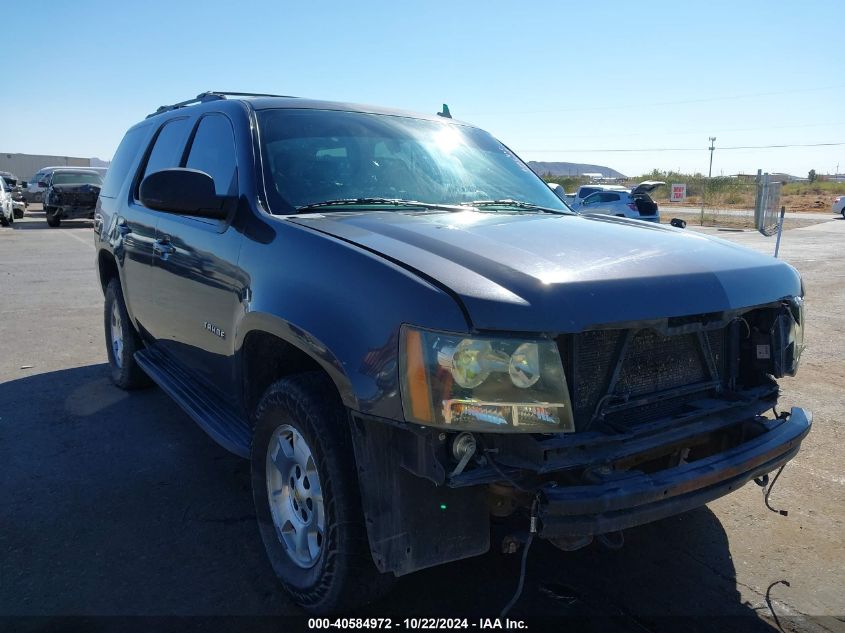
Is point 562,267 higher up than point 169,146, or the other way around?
point 169,146

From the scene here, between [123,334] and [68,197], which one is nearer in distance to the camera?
[123,334]

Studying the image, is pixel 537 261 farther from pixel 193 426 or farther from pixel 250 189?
pixel 193 426

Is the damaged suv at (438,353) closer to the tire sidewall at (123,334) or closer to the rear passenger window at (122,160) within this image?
the tire sidewall at (123,334)

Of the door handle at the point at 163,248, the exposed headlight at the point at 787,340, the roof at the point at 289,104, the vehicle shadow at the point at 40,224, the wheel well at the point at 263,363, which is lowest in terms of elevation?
the vehicle shadow at the point at 40,224

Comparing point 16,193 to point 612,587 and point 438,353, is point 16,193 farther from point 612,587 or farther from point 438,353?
point 438,353

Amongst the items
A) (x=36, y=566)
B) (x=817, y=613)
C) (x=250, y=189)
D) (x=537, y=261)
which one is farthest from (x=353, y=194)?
(x=817, y=613)

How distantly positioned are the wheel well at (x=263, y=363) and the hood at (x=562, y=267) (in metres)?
0.52

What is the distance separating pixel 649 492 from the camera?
2.18m

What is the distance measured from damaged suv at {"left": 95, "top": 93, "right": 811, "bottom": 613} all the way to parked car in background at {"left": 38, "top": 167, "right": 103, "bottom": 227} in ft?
69.0

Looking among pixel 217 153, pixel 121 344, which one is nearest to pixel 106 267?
pixel 121 344

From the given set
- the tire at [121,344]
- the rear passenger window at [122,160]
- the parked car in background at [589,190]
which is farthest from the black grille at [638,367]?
the parked car in background at [589,190]

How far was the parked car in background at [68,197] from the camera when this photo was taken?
21953 mm

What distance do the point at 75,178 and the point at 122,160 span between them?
19.8 metres

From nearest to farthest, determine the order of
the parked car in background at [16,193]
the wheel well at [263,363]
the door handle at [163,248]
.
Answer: the wheel well at [263,363] → the door handle at [163,248] → the parked car in background at [16,193]
